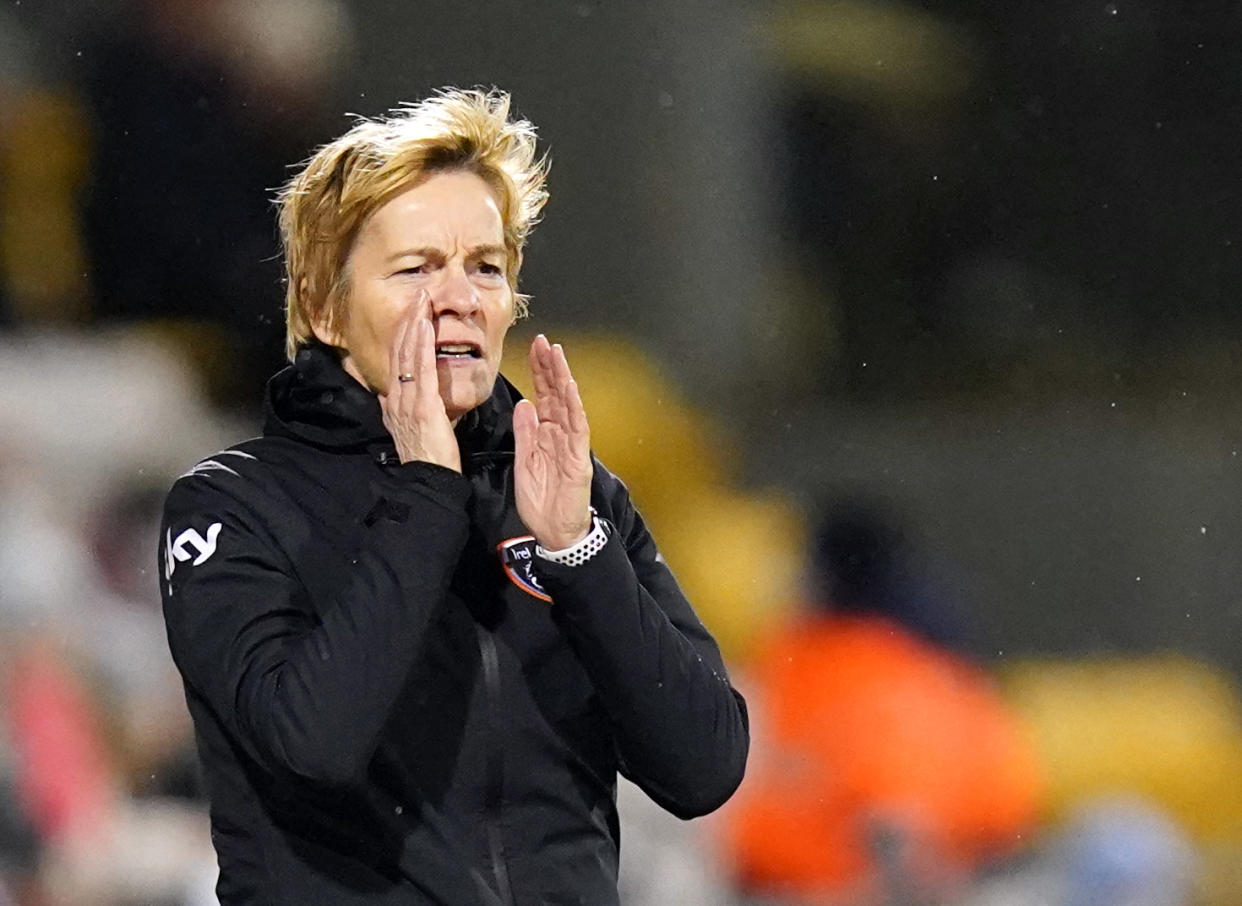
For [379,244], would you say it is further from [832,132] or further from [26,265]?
[832,132]

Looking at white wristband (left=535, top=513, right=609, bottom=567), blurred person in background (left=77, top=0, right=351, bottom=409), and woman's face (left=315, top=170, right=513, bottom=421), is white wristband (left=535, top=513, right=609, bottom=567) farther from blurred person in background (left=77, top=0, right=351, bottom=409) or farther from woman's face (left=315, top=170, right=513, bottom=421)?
blurred person in background (left=77, top=0, right=351, bottom=409)

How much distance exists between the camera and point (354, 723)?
2.46ft

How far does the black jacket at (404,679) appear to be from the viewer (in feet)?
2.53

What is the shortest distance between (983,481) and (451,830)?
2132 mm

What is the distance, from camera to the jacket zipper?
82 cm

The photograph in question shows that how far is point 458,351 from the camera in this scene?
879 millimetres

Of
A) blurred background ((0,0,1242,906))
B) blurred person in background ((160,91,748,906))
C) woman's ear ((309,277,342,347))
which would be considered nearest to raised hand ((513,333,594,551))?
blurred person in background ((160,91,748,906))

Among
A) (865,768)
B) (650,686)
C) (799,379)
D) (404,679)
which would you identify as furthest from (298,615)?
(799,379)

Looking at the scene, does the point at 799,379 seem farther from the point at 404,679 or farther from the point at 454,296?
the point at 404,679

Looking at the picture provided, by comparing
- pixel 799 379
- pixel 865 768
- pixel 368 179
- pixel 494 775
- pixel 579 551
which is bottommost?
pixel 865 768

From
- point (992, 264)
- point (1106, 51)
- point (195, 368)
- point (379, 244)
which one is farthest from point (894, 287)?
point (379, 244)

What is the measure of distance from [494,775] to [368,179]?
30cm

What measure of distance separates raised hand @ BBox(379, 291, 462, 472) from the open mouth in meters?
0.03

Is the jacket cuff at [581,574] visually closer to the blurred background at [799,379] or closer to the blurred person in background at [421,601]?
the blurred person in background at [421,601]
